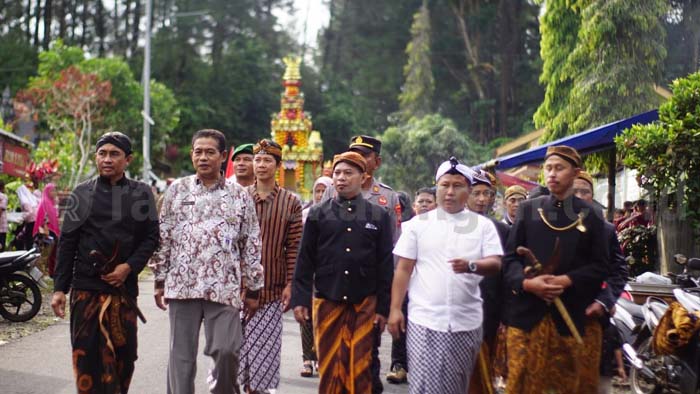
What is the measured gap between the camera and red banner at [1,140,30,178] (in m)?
17.1

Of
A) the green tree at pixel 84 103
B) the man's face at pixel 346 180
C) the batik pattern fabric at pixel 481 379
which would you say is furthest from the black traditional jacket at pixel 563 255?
the green tree at pixel 84 103

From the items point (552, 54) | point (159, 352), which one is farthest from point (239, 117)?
point (159, 352)

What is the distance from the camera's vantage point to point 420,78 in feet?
160

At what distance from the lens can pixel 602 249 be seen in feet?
16.1

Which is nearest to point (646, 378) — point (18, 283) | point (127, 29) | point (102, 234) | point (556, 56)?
point (102, 234)

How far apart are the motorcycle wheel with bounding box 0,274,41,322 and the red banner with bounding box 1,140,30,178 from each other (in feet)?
23.5

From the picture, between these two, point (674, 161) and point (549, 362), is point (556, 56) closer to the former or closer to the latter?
point (674, 161)

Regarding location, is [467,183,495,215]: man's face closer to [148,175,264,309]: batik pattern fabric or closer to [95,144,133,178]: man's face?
[148,175,264,309]: batik pattern fabric

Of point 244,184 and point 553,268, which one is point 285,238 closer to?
point 244,184

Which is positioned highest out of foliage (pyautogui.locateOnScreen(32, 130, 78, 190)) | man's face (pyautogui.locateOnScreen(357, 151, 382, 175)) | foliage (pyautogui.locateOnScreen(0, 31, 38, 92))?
foliage (pyautogui.locateOnScreen(0, 31, 38, 92))

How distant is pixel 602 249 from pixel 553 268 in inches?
12.8

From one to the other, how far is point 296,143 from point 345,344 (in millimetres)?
34016

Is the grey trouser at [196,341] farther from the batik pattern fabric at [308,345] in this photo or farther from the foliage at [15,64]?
the foliage at [15,64]

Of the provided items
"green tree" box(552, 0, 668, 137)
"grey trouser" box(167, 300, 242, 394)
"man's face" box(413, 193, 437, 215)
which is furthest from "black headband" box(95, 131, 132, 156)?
"green tree" box(552, 0, 668, 137)
